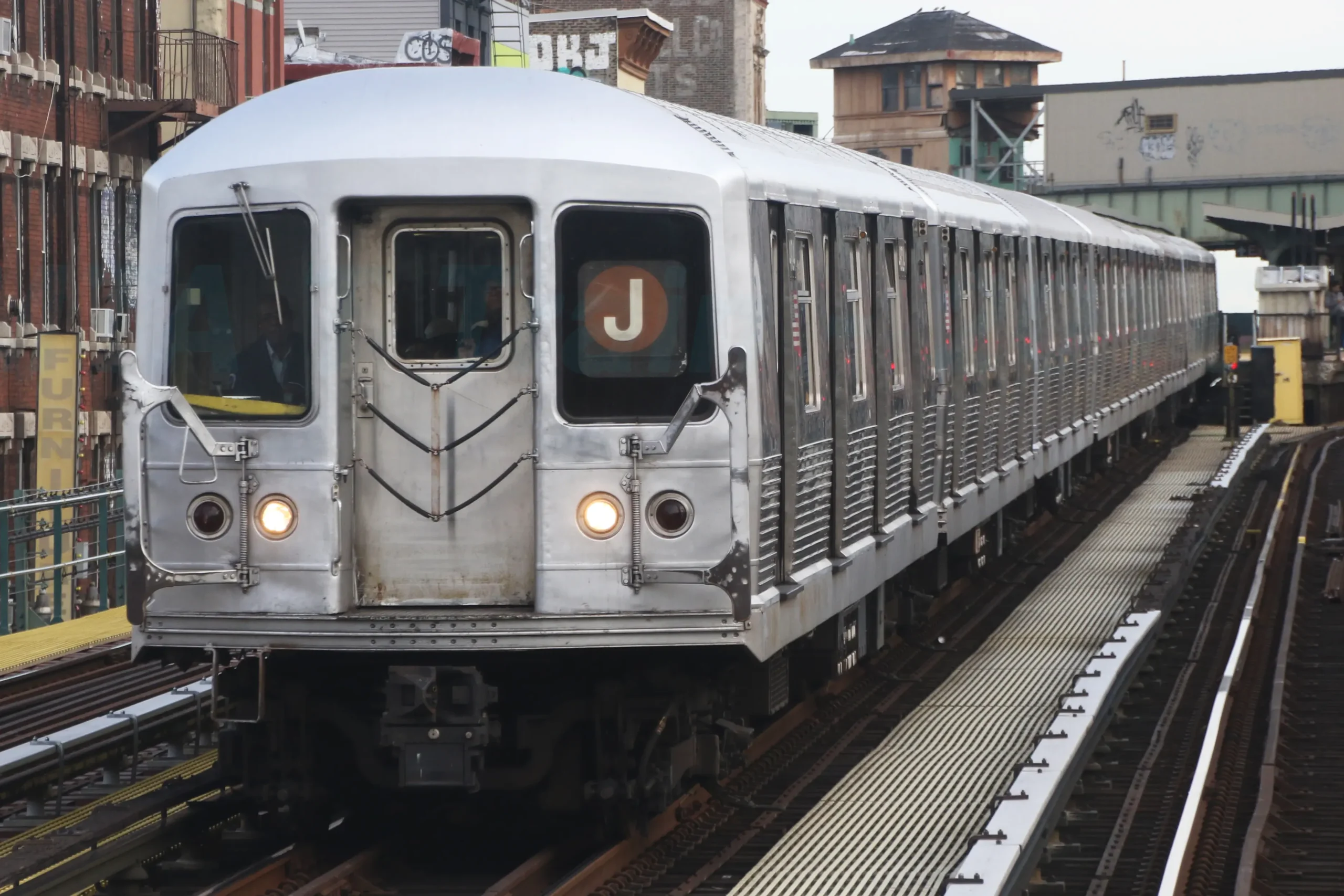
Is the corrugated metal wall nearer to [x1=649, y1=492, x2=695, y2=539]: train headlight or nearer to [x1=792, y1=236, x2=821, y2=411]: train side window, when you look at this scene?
[x1=792, y1=236, x2=821, y2=411]: train side window

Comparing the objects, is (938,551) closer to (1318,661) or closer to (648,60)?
(1318,661)

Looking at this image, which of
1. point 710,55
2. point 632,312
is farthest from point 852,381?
point 710,55

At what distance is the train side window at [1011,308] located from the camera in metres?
16.4

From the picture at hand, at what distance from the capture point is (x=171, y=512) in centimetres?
841

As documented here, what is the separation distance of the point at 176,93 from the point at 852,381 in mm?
21159

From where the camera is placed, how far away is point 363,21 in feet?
168

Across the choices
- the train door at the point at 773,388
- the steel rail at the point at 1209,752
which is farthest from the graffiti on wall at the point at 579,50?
the train door at the point at 773,388

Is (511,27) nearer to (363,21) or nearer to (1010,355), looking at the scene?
(363,21)

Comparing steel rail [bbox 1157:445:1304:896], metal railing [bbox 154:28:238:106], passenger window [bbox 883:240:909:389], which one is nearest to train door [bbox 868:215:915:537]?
passenger window [bbox 883:240:909:389]

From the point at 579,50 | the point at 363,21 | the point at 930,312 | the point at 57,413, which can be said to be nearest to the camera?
the point at 930,312

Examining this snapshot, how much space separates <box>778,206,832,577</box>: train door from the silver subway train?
280mm

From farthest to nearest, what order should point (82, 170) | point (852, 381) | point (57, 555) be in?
point (82, 170) < point (57, 555) < point (852, 381)

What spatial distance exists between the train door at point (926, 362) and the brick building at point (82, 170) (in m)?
12.1

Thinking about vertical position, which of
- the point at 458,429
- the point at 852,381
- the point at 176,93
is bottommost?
the point at 458,429
